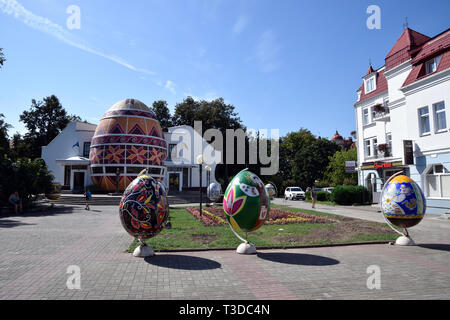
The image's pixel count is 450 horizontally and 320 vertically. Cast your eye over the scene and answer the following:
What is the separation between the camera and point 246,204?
25.0 ft

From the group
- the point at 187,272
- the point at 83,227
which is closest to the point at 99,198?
the point at 83,227

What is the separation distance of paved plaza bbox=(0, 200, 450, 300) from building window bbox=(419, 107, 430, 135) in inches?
496

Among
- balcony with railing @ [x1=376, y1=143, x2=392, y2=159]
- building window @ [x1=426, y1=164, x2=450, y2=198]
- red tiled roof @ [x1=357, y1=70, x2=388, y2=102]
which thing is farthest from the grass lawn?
red tiled roof @ [x1=357, y1=70, x2=388, y2=102]

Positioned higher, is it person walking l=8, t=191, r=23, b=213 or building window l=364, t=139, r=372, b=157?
building window l=364, t=139, r=372, b=157

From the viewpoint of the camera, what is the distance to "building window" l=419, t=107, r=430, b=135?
746 inches

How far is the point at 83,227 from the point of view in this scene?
42.7 ft

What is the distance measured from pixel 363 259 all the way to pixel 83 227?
1157 centimetres

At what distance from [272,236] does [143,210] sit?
5.08 metres

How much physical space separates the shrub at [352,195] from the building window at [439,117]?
32.4 ft

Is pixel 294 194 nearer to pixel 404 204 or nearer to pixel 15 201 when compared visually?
pixel 404 204

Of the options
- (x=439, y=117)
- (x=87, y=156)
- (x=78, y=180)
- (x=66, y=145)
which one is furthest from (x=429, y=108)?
(x=66, y=145)

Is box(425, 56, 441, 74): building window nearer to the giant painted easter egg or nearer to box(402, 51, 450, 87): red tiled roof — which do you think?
box(402, 51, 450, 87): red tiled roof

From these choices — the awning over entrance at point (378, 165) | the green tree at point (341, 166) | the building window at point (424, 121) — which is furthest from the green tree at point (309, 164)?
the building window at point (424, 121)

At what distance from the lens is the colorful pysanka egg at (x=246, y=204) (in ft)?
25.0
